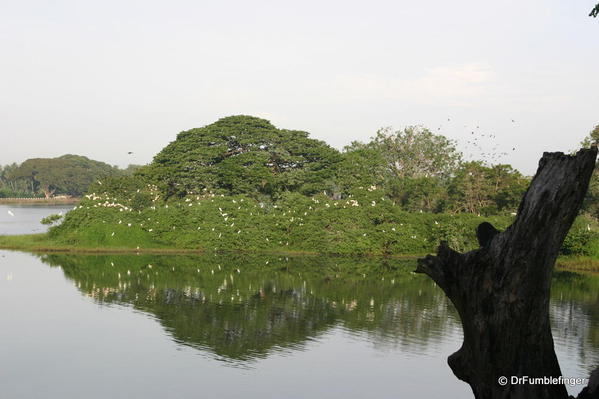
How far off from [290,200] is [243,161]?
16.9 feet

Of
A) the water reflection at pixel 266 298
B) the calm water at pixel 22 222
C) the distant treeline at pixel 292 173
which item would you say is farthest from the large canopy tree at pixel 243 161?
the calm water at pixel 22 222

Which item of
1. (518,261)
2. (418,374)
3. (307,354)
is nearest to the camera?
(518,261)

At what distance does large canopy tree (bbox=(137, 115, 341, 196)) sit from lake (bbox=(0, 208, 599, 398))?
413 inches

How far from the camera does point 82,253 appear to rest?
3072 cm

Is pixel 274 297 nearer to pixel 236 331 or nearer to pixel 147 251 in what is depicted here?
pixel 236 331

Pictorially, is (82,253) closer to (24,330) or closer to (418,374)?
(24,330)

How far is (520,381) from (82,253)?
28.8 m

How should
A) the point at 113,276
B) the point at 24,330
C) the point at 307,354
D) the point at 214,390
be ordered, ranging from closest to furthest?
the point at 214,390 < the point at 307,354 < the point at 24,330 < the point at 113,276

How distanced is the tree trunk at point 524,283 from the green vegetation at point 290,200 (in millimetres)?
27448

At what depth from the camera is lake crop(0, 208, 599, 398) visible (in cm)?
1257

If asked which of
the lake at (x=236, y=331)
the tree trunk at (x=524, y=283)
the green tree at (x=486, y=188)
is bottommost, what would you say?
the lake at (x=236, y=331)

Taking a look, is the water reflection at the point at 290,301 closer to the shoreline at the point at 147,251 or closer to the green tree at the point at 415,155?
the shoreline at the point at 147,251

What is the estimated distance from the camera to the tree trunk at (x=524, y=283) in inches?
184

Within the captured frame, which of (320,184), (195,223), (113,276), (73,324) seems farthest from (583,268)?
(73,324)
